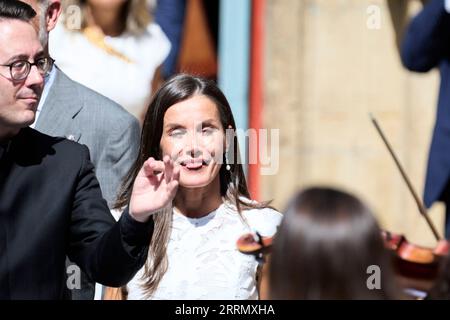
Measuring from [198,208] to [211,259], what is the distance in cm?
22

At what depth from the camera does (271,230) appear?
4.45 meters

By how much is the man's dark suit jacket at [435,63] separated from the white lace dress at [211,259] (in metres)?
1.25

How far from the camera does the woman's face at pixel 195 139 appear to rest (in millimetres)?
4422

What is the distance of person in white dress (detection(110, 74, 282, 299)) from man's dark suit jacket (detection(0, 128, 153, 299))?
47 centimetres

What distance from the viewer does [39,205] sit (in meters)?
3.87

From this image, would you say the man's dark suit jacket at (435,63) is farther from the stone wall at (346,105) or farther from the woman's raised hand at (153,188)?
the woman's raised hand at (153,188)

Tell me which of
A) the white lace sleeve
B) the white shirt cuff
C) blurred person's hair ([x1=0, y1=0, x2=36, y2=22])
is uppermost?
the white shirt cuff

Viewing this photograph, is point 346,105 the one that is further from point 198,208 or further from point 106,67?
point 198,208

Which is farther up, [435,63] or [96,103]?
[435,63]

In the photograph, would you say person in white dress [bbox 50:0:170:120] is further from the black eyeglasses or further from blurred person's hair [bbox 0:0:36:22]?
the black eyeglasses

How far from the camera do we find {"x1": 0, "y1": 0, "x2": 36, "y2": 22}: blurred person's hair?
406 cm

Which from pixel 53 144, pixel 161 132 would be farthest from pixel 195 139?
pixel 53 144

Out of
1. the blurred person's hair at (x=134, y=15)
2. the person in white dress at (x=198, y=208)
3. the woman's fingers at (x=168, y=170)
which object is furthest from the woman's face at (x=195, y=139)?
the blurred person's hair at (x=134, y=15)

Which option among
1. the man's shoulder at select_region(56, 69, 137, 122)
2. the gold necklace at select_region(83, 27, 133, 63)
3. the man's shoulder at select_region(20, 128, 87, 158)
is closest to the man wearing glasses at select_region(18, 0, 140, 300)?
the man's shoulder at select_region(56, 69, 137, 122)
